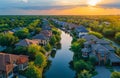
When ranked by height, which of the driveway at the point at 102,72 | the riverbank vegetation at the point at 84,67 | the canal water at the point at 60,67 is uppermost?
the riverbank vegetation at the point at 84,67

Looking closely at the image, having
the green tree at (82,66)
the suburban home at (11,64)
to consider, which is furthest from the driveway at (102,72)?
the suburban home at (11,64)

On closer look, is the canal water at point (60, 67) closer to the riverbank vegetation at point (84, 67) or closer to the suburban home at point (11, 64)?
the riverbank vegetation at point (84, 67)

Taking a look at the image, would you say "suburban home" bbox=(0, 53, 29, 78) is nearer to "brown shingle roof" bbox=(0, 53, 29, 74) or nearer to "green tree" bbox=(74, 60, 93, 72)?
"brown shingle roof" bbox=(0, 53, 29, 74)

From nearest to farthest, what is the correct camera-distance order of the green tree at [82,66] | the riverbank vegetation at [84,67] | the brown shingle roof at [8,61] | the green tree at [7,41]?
the riverbank vegetation at [84,67] → the brown shingle roof at [8,61] → the green tree at [82,66] → the green tree at [7,41]

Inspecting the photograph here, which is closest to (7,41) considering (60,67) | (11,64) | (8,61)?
(60,67)

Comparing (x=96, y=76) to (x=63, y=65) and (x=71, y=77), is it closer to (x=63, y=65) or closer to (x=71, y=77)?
(x=71, y=77)

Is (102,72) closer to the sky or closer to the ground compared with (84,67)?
closer to the ground

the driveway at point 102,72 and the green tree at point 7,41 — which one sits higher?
the green tree at point 7,41

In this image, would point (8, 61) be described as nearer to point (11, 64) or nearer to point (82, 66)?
point (11, 64)

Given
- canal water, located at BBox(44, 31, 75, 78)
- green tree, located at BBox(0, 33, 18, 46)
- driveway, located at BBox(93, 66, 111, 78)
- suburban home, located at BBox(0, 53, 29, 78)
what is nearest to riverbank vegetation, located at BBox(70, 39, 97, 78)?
driveway, located at BBox(93, 66, 111, 78)
